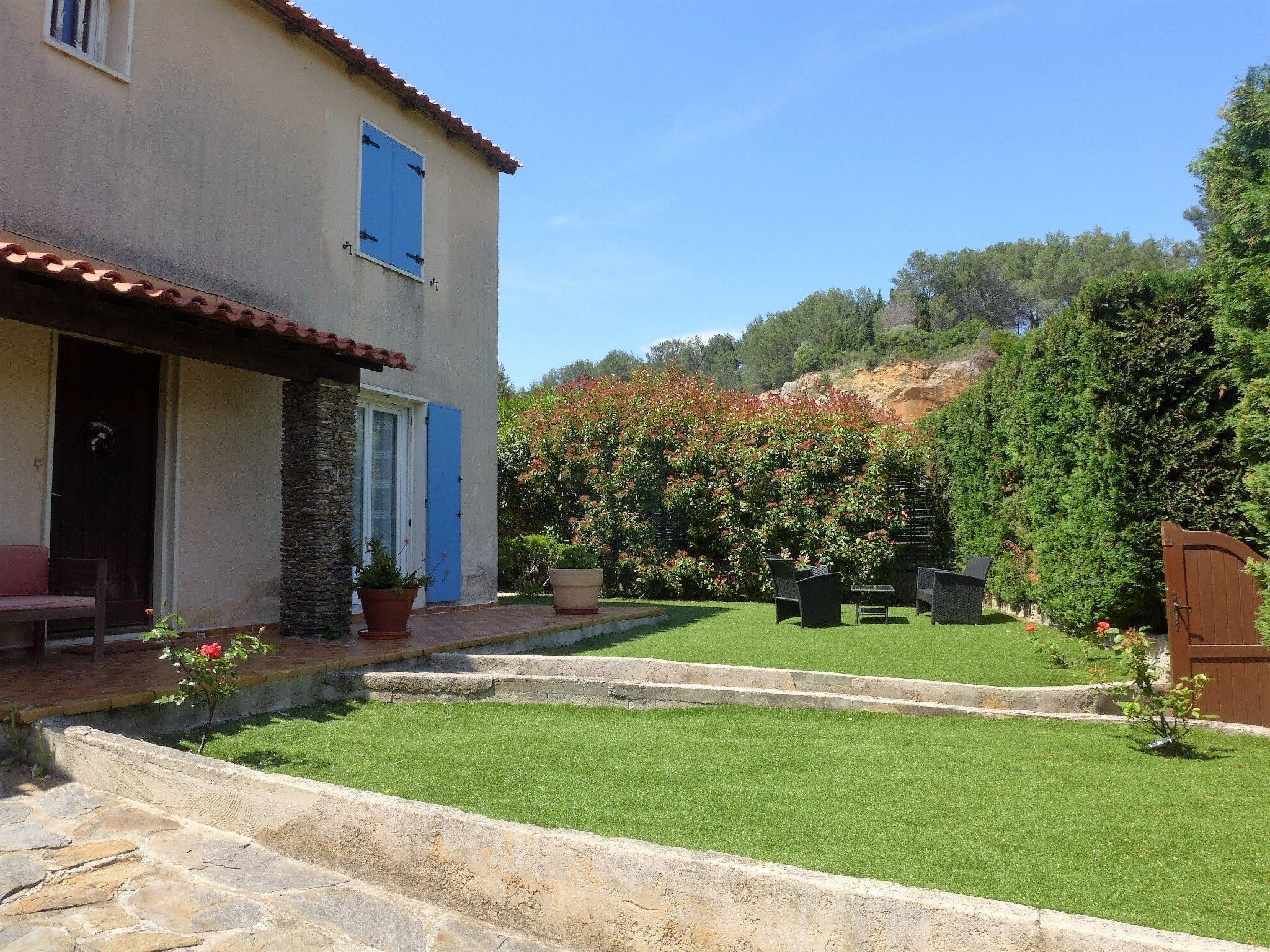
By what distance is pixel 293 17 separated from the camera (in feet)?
24.1

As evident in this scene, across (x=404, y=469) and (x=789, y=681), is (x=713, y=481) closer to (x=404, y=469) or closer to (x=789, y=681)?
(x=404, y=469)

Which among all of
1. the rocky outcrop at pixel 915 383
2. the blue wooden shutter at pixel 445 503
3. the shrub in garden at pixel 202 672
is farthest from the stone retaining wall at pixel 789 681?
the rocky outcrop at pixel 915 383

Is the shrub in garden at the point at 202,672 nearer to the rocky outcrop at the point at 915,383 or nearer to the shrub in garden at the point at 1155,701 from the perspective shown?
the shrub in garden at the point at 1155,701

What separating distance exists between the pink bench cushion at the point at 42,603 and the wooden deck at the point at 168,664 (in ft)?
1.19

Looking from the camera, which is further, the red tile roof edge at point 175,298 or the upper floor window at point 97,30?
the upper floor window at point 97,30

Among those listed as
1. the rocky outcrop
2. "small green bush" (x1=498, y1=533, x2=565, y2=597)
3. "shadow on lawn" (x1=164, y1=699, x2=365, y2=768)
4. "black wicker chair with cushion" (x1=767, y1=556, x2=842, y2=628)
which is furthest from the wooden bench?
the rocky outcrop

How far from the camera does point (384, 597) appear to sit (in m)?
6.39

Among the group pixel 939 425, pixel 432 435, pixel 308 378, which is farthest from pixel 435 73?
pixel 939 425

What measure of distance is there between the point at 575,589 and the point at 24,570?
4.69 m

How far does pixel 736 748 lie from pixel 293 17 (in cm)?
716

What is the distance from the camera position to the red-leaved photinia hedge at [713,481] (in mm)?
12328

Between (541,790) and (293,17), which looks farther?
(293,17)

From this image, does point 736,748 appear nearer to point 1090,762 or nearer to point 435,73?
point 1090,762

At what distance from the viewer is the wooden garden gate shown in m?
5.06
